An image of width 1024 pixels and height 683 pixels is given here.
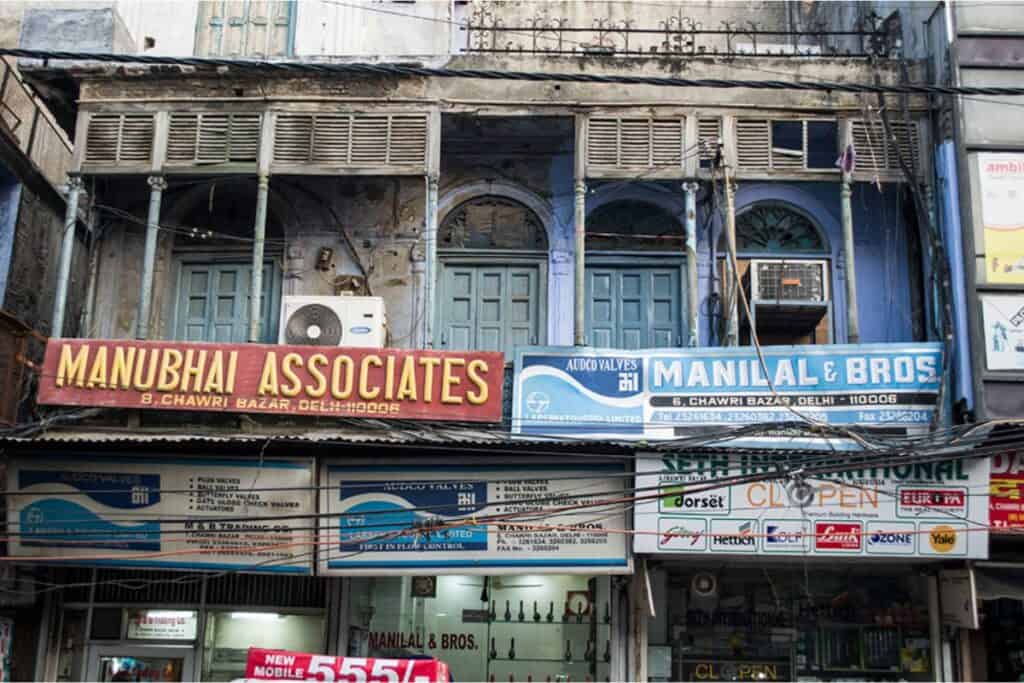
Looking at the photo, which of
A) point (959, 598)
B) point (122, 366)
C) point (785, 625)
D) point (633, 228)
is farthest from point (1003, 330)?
point (122, 366)

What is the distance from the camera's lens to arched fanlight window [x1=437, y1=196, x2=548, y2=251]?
45.9 ft

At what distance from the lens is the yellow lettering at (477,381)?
1191cm

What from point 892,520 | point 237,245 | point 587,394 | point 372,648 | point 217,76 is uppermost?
point 217,76

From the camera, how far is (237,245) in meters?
14.1

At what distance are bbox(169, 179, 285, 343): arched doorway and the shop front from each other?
290 centimetres

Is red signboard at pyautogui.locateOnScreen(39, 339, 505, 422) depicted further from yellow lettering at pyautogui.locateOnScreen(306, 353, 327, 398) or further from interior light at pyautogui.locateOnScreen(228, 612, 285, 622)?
interior light at pyautogui.locateOnScreen(228, 612, 285, 622)

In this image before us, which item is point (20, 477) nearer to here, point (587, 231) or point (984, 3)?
point (587, 231)

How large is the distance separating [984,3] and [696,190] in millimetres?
3899

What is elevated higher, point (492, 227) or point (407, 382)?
point (492, 227)

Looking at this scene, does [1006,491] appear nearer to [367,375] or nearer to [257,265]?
[367,375]

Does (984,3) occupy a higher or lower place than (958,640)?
higher

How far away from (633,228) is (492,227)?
5.93 feet

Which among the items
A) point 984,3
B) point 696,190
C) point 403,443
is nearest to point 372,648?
point 403,443

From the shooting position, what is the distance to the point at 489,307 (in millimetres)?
13805
